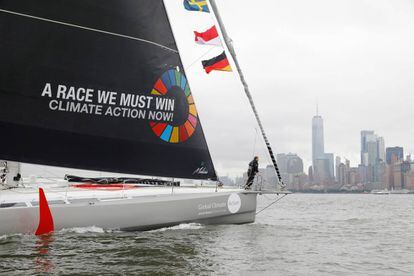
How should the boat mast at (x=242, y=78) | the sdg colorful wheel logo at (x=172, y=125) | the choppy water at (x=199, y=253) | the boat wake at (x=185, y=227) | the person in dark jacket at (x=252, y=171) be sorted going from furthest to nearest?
the person in dark jacket at (x=252, y=171)
the boat mast at (x=242, y=78)
the sdg colorful wheel logo at (x=172, y=125)
the boat wake at (x=185, y=227)
the choppy water at (x=199, y=253)

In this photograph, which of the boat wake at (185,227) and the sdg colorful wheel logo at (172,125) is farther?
the sdg colorful wheel logo at (172,125)

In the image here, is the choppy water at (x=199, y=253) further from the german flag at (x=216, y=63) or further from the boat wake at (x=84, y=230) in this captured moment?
the german flag at (x=216, y=63)

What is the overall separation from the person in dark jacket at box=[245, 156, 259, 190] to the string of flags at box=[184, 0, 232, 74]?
280cm

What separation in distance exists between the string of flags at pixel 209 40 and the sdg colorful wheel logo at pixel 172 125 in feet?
4.05

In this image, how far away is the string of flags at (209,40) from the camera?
40.7 ft

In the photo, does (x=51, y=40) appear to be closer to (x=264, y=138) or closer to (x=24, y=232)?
(x=24, y=232)

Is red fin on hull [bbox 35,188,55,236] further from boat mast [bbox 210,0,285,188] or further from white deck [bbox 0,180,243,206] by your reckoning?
boat mast [bbox 210,0,285,188]

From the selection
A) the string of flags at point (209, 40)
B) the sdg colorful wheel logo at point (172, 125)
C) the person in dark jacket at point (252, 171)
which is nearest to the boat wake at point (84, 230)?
the sdg colorful wheel logo at point (172, 125)

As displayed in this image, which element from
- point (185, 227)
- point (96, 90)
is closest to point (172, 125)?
point (96, 90)

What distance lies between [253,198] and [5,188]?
6.46 m

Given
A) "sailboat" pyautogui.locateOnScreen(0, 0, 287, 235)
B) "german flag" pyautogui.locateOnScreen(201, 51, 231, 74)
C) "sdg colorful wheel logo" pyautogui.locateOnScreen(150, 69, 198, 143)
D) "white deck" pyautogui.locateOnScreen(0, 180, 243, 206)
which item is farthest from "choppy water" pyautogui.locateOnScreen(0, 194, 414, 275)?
"german flag" pyautogui.locateOnScreen(201, 51, 231, 74)

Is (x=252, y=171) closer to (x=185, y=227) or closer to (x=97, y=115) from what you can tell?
(x=185, y=227)

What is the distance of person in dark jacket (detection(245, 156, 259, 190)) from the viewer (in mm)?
13586

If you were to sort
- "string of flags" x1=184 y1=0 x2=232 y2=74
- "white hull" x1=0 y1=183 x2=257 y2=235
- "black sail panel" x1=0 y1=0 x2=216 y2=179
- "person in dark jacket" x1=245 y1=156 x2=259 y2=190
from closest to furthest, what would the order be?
"white hull" x1=0 y1=183 x2=257 y2=235
"black sail panel" x1=0 y1=0 x2=216 y2=179
"string of flags" x1=184 y1=0 x2=232 y2=74
"person in dark jacket" x1=245 y1=156 x2=259 y2=190
